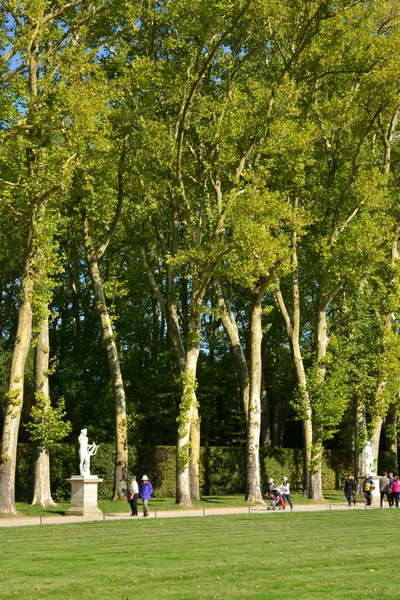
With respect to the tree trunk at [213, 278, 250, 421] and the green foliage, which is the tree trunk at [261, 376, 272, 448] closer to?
the tree trunk at [213, 278, 250, 421]

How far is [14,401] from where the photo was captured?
28.2m

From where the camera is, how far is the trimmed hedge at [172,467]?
39.7m

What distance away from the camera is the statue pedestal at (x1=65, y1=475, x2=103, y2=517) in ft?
97.7

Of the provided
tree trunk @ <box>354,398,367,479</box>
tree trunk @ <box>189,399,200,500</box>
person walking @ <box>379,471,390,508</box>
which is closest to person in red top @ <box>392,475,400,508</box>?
person walking @ <box>379,471,390,508</box>

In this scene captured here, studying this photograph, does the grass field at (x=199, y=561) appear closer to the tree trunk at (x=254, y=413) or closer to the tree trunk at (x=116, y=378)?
the tree trunk at (x=116, y=378)

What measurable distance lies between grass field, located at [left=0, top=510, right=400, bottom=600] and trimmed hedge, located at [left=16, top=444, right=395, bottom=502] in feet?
45.1

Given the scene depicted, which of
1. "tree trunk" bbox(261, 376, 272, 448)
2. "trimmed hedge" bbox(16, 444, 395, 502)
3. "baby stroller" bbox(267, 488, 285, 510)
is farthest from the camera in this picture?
"tree trunk" bbox(261, 376, 272, 448)

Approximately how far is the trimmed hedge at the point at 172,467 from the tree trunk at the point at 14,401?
10.8m

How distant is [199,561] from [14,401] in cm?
1230

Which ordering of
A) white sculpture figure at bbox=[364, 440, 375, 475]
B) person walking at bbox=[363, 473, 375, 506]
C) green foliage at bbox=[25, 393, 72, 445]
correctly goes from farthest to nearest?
1. white sculpture figure at bbox=[364, 440, 375, 475]
2. person walking at bbox=[363, 473, 375, 506]
3. green foliage at bbox=[25, 393, 72, 445]

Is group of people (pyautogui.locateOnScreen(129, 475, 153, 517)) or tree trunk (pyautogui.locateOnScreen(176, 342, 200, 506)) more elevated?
tree trunk (pyautogui.locateOnScreen(176, 342, 200, 506))

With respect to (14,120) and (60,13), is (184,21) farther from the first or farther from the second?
(14,120)

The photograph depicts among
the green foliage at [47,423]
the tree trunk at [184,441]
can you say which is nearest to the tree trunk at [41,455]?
the green foliage at [47,423]

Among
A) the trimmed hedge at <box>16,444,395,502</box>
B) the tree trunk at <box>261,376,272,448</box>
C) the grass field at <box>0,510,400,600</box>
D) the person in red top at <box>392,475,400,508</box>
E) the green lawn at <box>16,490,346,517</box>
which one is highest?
the tree trunk at <box>261,376,272,448</box>
